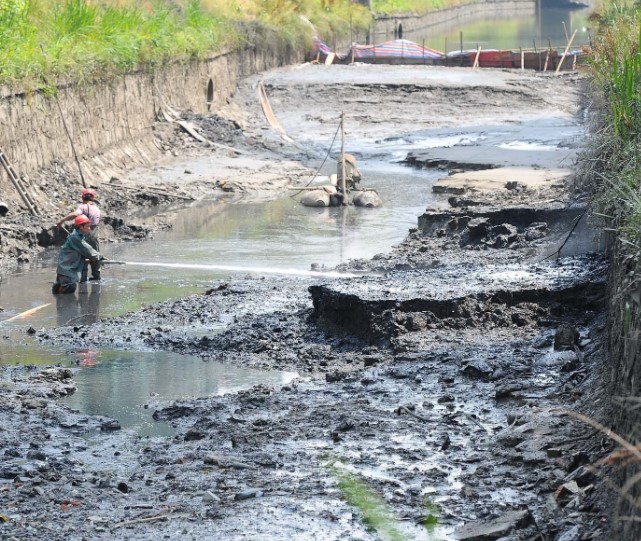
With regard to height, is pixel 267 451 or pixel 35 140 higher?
pixel 35 140

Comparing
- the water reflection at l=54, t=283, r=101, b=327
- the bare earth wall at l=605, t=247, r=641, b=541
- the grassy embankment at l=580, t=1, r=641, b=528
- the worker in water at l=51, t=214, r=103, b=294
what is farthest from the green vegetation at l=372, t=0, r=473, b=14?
the bare earth wall at l=605, t=247, r=641, b=541

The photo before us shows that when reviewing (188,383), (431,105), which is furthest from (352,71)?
(188,383)

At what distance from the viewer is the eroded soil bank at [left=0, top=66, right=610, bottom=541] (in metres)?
6.82

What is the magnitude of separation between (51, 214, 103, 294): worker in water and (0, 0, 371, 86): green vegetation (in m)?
5.61

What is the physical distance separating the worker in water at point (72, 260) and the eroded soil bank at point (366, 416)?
5.76 ft

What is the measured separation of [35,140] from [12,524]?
1419 centimetres

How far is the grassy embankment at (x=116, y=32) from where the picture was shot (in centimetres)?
2097

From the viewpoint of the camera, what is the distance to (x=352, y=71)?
36.8m

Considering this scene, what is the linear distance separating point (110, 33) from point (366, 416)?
17734 millimetres

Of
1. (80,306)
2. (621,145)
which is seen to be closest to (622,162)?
(621,145)

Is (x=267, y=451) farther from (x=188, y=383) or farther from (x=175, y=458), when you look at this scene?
(x=188, y=383)

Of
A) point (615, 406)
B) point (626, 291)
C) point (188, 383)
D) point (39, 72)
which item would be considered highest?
point (39, 72)

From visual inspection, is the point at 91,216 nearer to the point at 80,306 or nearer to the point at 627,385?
the point at 80,306

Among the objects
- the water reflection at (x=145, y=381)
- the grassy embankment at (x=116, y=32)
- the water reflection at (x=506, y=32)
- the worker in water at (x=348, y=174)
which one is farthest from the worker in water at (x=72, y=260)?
the water reflection at (x=506, y=32)
